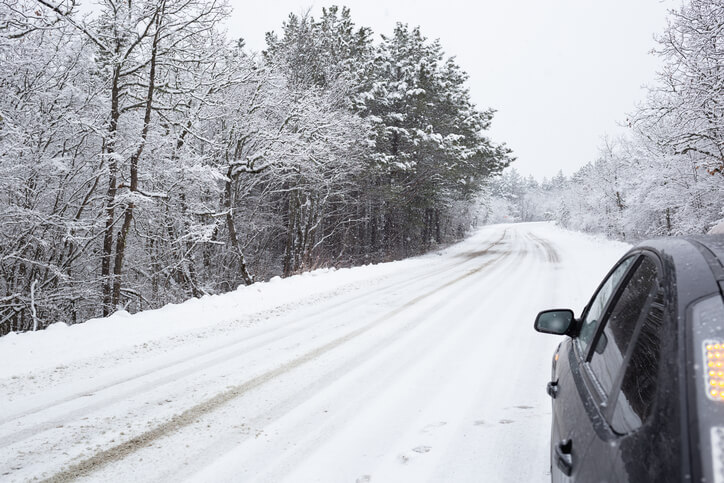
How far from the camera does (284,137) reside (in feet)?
47.6

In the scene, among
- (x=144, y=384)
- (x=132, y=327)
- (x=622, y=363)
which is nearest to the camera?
(x=622, y=363)

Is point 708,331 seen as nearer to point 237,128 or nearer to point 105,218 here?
point 105,218

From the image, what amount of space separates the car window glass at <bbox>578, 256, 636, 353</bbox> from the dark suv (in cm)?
12

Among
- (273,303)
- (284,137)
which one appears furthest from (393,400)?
(284,137)

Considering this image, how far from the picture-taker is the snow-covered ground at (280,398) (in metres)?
2.82

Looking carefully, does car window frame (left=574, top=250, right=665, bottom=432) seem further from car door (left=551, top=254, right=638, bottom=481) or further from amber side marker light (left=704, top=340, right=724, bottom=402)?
amber side marker light (left=704, top=340, right=724, bottom=402)

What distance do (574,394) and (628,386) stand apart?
0.58 metres

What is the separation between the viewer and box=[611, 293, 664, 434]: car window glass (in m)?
1.14

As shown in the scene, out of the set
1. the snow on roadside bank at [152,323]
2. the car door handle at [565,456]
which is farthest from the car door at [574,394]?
the snow on roadside bank at [152,323]

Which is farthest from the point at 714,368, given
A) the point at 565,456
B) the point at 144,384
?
the point at 144,384

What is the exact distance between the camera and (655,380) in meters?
1.11

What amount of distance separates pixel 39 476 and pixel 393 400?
2770 mm

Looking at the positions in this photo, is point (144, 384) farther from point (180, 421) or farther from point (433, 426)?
point (433, 426)

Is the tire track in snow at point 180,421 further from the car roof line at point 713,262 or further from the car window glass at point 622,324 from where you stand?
the car roof line at point 713,262
